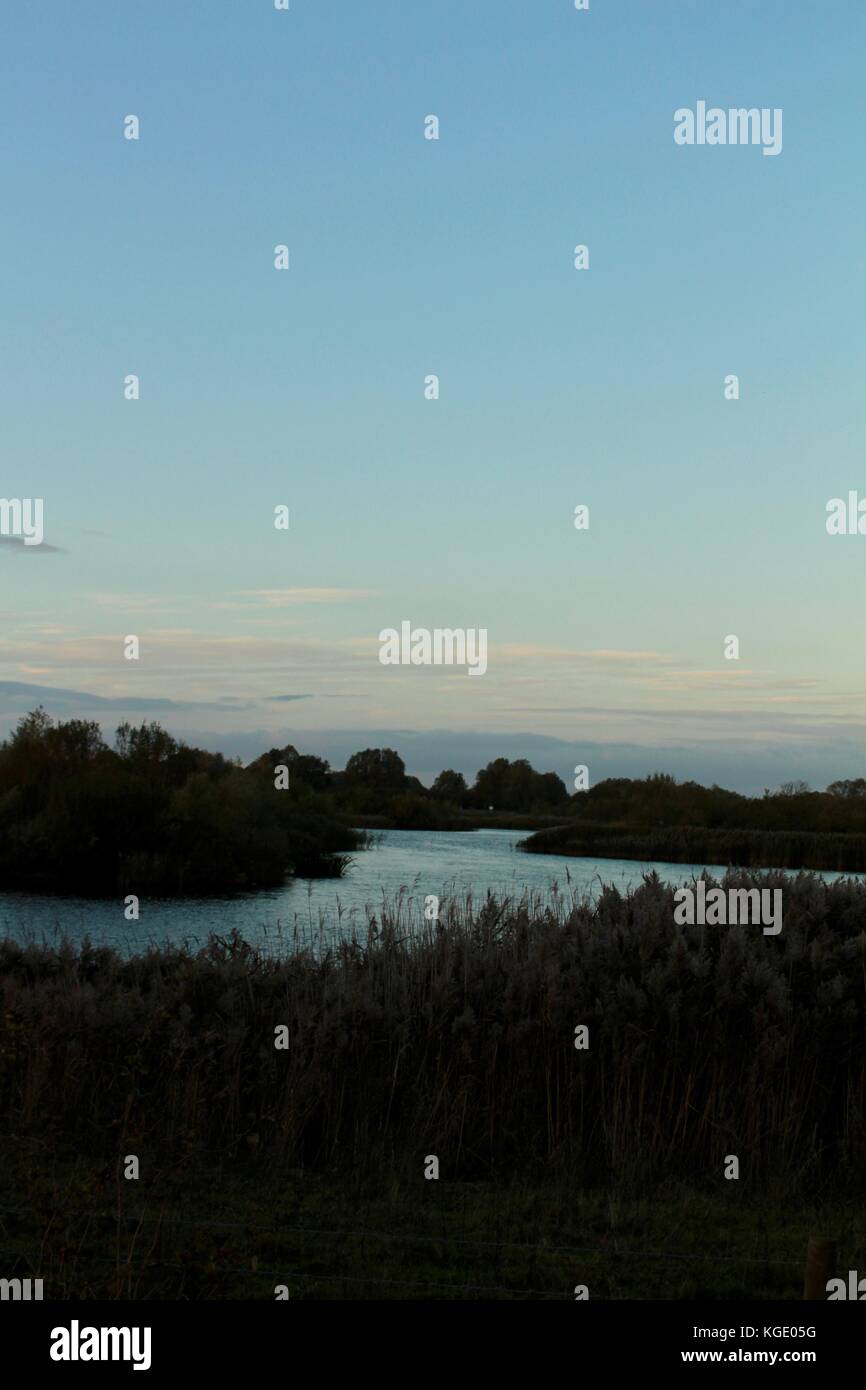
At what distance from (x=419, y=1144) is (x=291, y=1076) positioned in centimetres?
97

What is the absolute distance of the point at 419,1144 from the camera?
26.4 ft

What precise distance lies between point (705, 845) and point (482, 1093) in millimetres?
29470

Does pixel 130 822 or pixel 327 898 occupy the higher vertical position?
pixel 130 822

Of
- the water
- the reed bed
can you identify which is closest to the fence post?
the reed bed

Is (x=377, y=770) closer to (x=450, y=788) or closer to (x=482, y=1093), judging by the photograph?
(x=450, y=788)

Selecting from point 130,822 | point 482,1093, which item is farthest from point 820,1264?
point 130,822

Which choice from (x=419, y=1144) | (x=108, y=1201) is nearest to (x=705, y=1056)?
(x=419, y=1144)

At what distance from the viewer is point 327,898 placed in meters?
29.2

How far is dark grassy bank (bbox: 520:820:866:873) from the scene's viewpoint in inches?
1330

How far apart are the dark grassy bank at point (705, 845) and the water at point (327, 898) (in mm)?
782

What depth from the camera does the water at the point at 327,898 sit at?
57.2 ft

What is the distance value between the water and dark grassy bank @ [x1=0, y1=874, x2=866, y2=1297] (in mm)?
1840

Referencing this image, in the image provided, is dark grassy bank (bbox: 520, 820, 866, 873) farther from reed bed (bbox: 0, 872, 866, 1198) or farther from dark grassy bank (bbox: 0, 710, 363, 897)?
reed bed (bbox: 0, 872, 866, 1198)
